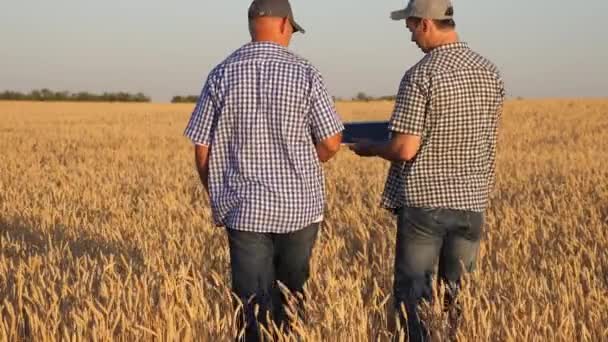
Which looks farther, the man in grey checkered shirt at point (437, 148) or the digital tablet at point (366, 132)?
the digital tablet at point (366, 132)

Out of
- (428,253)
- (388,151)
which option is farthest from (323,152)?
(428,253)

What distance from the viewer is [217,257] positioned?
18.5 ft

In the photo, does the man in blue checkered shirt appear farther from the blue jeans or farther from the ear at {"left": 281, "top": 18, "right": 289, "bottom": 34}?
the blue jeans

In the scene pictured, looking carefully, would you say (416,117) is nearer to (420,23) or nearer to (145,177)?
(420,23)

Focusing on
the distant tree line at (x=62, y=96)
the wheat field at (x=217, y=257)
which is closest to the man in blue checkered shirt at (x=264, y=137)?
the wheat field at (x=217, y=257)

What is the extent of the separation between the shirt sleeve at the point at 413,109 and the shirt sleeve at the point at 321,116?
1.06 ft

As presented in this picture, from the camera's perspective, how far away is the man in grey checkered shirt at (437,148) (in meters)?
3.51

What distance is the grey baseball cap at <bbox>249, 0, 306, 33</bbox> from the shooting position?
10.7 feet

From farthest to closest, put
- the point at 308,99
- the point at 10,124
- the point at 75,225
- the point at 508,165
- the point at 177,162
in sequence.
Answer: the point at 10,124, the point at 177,162, the point at 508,165, the point at 75,225, the point at 308,99

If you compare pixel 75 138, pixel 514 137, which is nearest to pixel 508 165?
pixel 514 137

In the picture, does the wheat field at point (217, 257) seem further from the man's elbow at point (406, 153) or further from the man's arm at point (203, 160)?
the man's elbow at point (406, 153)

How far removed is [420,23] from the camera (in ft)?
11.7

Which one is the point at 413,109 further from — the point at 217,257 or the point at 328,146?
the point at 217,257

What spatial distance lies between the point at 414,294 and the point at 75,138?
1885 centimetres
